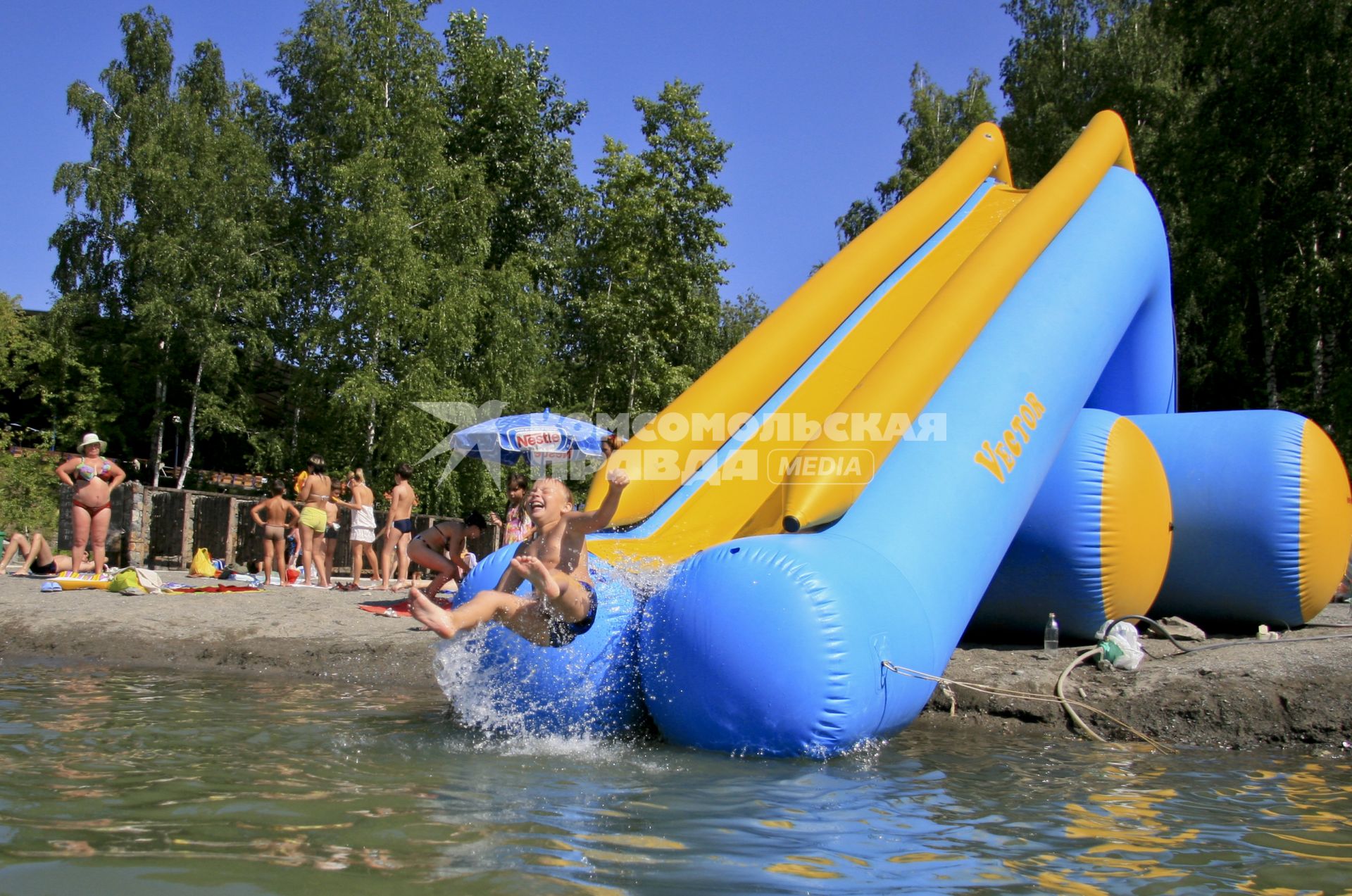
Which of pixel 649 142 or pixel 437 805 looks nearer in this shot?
pixel 437 805

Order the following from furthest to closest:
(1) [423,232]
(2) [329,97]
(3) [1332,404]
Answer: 1. (2) [329,97]
2. (1) [423,232]
3. (3) [1332,404]

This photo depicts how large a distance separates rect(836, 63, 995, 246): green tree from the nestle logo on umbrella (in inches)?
601

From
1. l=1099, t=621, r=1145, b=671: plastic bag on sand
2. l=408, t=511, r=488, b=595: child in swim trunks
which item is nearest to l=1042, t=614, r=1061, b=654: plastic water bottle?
l=1099, t=621, r=1145, b=671: plastic bag on sand

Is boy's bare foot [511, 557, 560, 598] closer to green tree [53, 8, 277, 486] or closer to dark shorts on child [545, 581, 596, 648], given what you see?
dark shorts on child [545, 581, 596, 648]

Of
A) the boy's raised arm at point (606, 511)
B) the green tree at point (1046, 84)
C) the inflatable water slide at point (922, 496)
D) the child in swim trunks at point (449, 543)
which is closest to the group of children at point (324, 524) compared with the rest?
the child in swim trunks at point (449, 543)

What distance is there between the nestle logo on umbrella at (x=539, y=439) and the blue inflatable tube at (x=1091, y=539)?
19.4 feet

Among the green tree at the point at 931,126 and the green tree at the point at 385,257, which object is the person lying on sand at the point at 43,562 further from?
the green tree at the point at 931,126

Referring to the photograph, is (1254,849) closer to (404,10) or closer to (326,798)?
(326,798)

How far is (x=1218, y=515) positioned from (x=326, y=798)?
512cm

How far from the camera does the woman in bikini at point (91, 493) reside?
8.34 metres

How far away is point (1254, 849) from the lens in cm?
294

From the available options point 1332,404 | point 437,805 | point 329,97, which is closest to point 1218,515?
point 437,805

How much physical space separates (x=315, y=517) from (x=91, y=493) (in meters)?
1.66

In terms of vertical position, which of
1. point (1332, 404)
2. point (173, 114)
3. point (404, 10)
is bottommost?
point (1332, 404)
